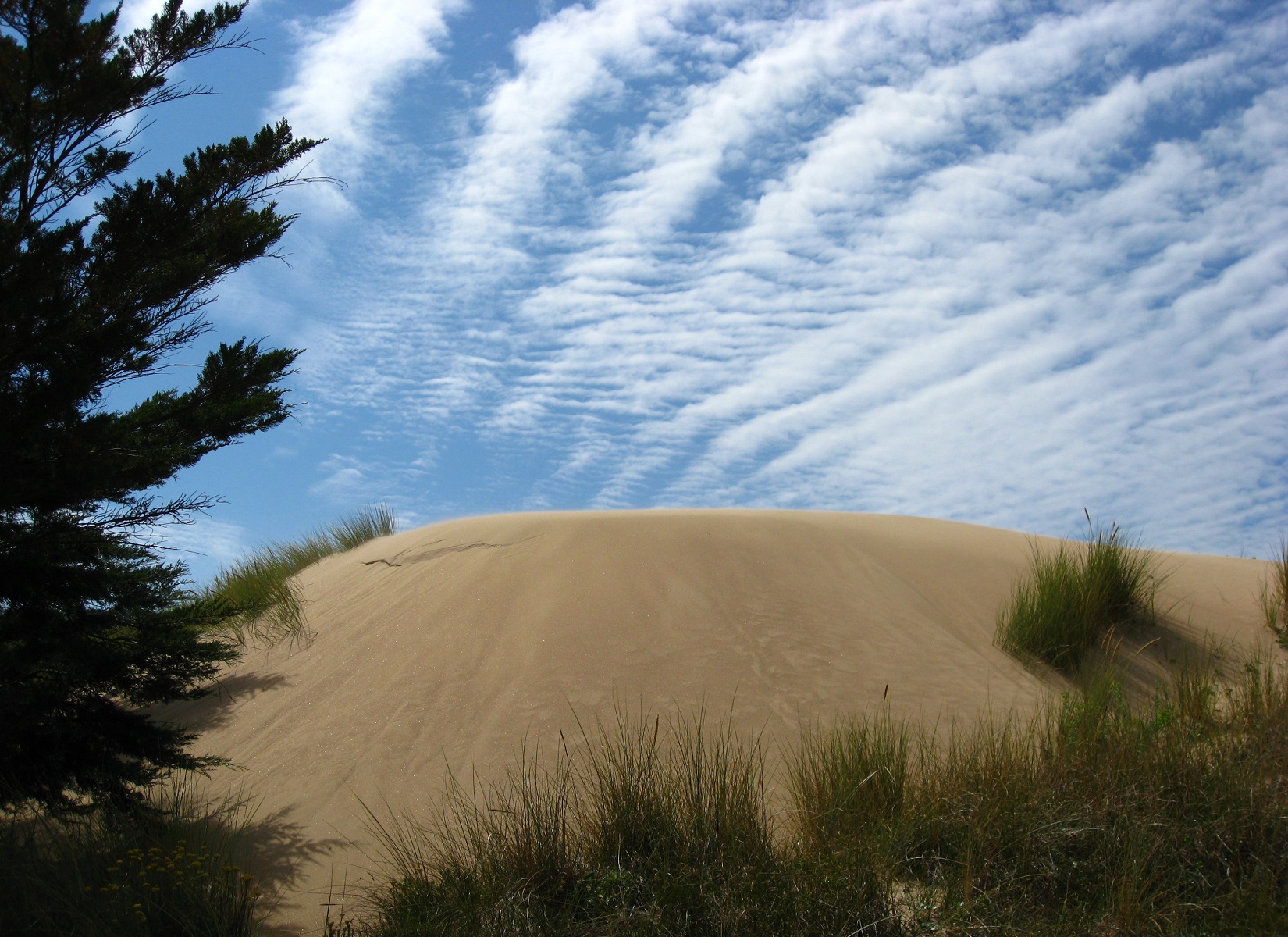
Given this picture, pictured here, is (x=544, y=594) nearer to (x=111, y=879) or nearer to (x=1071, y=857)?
(x=111, y=879)

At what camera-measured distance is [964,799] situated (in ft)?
13.5

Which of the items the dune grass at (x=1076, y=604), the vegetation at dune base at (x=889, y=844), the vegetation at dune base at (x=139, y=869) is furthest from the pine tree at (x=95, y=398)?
the dune grass at (x=1076, y=604)

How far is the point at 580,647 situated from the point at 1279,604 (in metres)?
7.23

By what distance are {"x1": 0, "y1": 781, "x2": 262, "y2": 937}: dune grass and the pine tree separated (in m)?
0.47

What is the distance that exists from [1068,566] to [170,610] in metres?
7.52

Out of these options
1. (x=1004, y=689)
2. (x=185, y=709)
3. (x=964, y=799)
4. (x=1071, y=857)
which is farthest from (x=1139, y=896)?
(x=185, y=709)

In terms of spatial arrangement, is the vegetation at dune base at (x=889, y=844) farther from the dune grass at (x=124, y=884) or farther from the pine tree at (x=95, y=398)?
the pine tree at (x=95, y=398)

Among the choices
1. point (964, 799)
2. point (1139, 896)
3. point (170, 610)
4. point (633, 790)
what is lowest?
point (1139, 896)

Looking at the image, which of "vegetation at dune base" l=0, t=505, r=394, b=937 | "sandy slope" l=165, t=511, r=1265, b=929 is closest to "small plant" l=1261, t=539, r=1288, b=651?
"sandy slope" l=165, t=511, r=1265, b=929

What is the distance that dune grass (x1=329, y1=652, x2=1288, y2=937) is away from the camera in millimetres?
3447

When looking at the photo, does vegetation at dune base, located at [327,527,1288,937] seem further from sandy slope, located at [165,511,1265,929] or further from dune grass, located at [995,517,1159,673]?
dune grass, located at [995,517,1159,673]

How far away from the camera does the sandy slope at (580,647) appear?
5.68 metres

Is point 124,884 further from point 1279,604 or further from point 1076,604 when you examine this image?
point 1279,604

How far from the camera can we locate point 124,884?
3.88m
